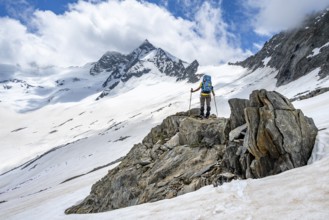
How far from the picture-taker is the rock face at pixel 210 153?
13.6 m

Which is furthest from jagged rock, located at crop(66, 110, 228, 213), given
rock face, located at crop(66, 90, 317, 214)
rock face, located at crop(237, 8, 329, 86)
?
rock face, located at crop(237, 8, 329, 86)

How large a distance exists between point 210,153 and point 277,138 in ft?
16.2

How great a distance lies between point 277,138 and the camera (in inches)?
533

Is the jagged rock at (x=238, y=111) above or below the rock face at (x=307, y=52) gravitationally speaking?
below

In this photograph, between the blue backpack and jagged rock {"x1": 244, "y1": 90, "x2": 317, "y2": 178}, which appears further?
the blue backpack

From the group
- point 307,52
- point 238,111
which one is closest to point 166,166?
point 238,111

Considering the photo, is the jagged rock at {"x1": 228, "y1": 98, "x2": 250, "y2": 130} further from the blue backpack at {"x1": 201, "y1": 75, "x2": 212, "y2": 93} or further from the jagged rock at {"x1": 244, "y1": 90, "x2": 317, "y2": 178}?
the blue backpack at {"x1": 201, "y1": 75, "x2": 212, "y2": 93}

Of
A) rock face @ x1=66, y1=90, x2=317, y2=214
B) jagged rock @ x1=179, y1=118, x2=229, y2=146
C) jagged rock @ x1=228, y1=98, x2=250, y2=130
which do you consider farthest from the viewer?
jagged rock @ x1=179, y1=118, x2=229, y2=146

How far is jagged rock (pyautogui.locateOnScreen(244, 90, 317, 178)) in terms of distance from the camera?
13.3 m

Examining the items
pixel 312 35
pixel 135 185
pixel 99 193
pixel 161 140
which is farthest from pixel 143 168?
pixel 312 35

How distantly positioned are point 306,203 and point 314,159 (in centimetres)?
383

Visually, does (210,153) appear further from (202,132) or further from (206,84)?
(206,84)

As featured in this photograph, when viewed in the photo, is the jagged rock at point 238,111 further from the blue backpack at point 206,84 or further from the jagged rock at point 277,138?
the blue backpack at point 206,84

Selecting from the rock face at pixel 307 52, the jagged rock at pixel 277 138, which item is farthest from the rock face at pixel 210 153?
the rock face at pixel 307 52
